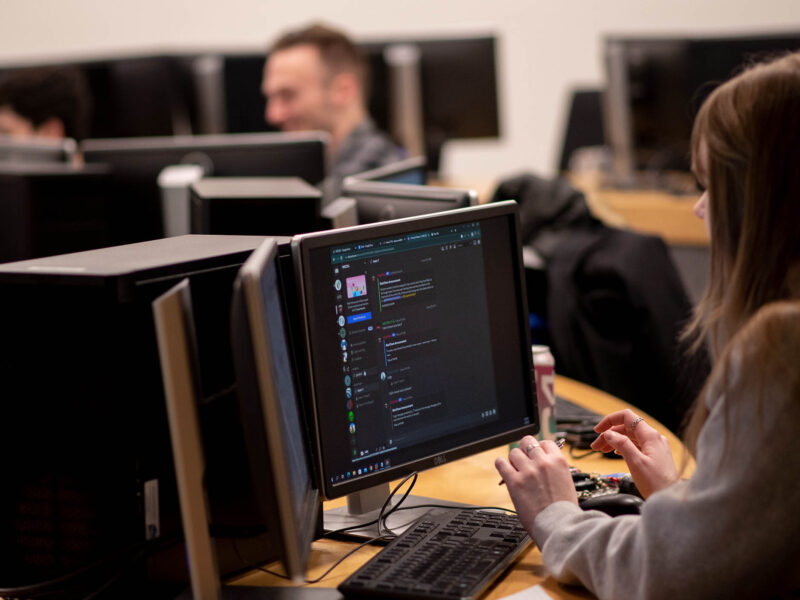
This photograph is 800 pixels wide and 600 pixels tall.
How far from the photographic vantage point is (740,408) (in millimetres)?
928

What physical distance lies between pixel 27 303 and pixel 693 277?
2987mm

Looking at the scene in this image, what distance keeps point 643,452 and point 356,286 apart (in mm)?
458

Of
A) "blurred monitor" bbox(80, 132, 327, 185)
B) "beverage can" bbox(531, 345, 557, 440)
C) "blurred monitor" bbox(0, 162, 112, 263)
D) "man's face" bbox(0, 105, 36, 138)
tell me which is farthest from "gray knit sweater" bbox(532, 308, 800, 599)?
"man's face" bbox(0, 105, 36, 138)

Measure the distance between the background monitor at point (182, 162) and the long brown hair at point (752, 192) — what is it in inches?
58.4

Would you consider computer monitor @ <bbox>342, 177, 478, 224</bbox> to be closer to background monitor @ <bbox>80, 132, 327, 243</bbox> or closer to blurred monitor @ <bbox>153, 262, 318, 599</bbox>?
background monitor @ <bbox>80, 132, 327, 243</bbox>

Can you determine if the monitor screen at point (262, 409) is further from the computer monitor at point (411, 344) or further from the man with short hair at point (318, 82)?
the man with short hair at point (318, 82)

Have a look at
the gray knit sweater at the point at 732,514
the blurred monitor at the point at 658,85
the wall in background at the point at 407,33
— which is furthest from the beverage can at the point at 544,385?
the wall in background at the point at 407,33

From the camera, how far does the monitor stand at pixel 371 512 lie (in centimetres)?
132

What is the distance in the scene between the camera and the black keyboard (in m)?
1.09

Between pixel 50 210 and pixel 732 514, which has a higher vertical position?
pixel 50 210

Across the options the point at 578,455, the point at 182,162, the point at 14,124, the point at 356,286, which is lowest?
the point at 578,455

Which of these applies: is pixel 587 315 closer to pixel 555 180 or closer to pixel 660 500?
pixel 555 180

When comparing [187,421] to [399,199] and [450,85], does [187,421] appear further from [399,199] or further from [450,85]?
[450,85]

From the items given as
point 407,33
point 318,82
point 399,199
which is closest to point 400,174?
point 399,199
